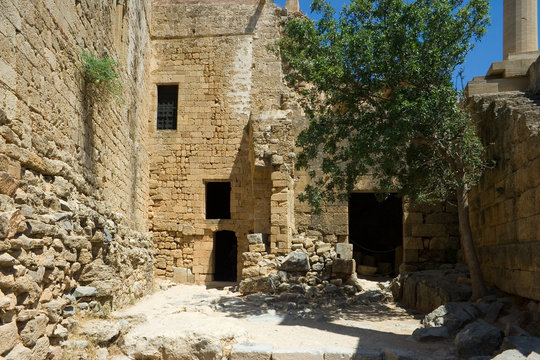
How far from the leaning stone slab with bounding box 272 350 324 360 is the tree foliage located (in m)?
3.50

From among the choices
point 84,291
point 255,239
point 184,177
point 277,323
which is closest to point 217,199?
point 184,177

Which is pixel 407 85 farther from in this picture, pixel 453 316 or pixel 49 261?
pixel 49 261

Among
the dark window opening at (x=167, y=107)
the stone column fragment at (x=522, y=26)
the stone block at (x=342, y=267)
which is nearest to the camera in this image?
the stone block at (x=342, y=267)

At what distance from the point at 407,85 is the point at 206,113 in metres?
7.40

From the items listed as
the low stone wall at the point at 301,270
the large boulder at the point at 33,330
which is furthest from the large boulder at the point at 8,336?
the low stone wall at the point at 301,270

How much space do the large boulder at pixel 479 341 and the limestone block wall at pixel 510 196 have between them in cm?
72

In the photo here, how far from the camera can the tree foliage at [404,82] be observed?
8016 mm

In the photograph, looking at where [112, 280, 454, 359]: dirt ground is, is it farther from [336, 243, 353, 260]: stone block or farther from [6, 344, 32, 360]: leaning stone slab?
[6, 344, 32, 360]: leaning stone slab

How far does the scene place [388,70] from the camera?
27.5ft

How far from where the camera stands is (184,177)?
14219mm

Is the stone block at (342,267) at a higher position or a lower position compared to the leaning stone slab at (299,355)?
higher

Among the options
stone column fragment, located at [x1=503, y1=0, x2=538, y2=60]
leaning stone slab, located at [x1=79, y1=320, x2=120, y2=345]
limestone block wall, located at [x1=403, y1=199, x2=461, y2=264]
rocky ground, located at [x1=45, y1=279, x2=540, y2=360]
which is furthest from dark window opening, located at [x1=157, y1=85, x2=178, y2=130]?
stone column fragment, located at [x1=503, y1=0, x2=538, y2=60]

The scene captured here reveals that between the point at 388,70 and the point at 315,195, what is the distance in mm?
2646

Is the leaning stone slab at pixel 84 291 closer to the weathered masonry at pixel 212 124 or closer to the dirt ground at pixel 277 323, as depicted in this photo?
the dirt ground at pixel 277 323
